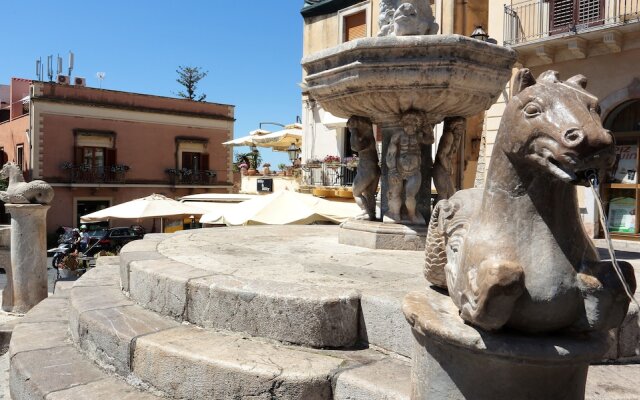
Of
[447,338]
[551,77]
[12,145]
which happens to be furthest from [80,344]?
[12,145]

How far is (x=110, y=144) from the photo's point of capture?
87.4 feet

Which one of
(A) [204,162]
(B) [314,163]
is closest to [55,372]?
(B) [314,163]

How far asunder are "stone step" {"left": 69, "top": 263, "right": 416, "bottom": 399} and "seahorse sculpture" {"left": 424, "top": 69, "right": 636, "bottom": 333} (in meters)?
0.87

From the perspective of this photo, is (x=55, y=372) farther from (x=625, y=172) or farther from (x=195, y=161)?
(x=195, y=161)

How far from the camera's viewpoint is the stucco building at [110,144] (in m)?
24.9

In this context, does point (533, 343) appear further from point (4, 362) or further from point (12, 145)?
point (12, 145)

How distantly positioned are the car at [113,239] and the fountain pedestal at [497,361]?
16.9m

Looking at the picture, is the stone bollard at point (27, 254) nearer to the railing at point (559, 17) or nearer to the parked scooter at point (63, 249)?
the parked scooter at point (63, 249)

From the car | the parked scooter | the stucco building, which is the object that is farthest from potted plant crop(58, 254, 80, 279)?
the stucco building

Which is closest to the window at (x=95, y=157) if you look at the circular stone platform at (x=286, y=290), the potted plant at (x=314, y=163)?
the potted plant at (x=314, y=163)

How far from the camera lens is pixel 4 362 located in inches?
197

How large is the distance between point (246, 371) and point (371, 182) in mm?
3289

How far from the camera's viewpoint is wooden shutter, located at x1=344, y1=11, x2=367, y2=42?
64.2 ft

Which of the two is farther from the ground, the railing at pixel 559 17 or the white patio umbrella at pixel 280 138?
the railing at pixel 559 17
